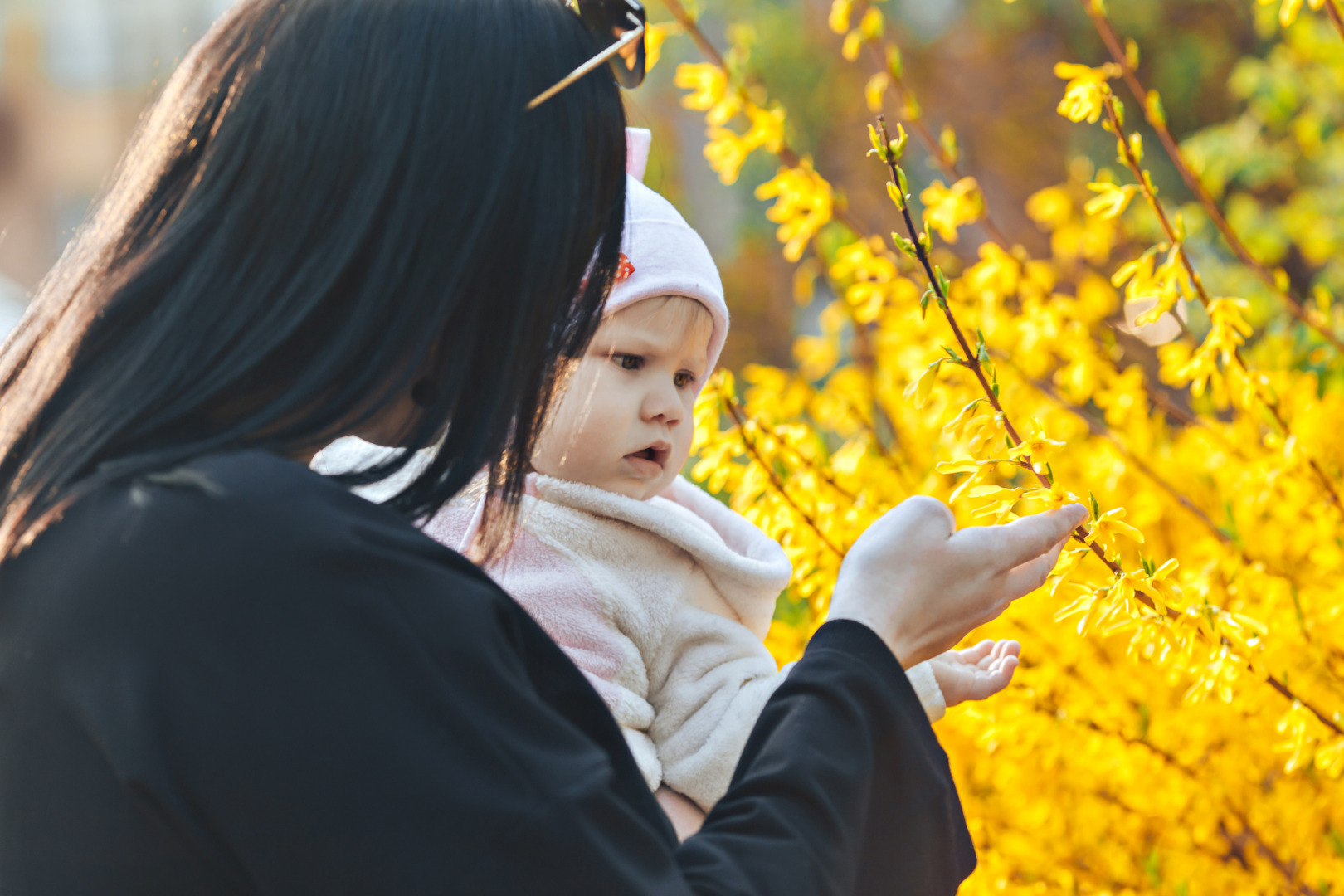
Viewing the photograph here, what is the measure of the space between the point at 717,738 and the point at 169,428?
0.67 m

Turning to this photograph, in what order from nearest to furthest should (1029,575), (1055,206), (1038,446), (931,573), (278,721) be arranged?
(278,721)
(931,573)
(1029,575)
(1038,446)
(1055,206)

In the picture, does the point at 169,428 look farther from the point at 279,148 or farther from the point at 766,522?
the point at 766,522

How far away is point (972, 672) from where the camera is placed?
1.24 metres

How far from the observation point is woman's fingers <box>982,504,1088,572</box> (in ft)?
3.28

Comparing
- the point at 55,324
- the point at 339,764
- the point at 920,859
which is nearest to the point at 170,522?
the point at 339,764

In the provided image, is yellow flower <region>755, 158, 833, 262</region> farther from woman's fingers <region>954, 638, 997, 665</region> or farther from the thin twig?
woman's fingers <region>954, 638, 997, 665</region>

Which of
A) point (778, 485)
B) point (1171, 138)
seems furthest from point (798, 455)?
point (1171, 138)

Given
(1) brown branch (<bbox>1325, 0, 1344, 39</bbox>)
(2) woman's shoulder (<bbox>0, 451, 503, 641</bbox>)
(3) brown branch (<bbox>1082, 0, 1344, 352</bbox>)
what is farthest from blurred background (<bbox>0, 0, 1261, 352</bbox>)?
(2) woman's shoulder (<bbox>0, 451, 503, 641</bbox>)

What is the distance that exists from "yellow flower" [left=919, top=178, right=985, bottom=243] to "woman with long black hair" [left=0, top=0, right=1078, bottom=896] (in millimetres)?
951

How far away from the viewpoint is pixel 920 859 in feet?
2.96

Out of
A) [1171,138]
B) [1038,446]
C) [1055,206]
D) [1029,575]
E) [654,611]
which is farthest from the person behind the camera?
[1055,206]

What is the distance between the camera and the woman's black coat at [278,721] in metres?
0.61

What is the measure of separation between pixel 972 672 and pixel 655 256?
2.00 feet

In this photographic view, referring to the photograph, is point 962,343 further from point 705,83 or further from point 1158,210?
point 705,83
